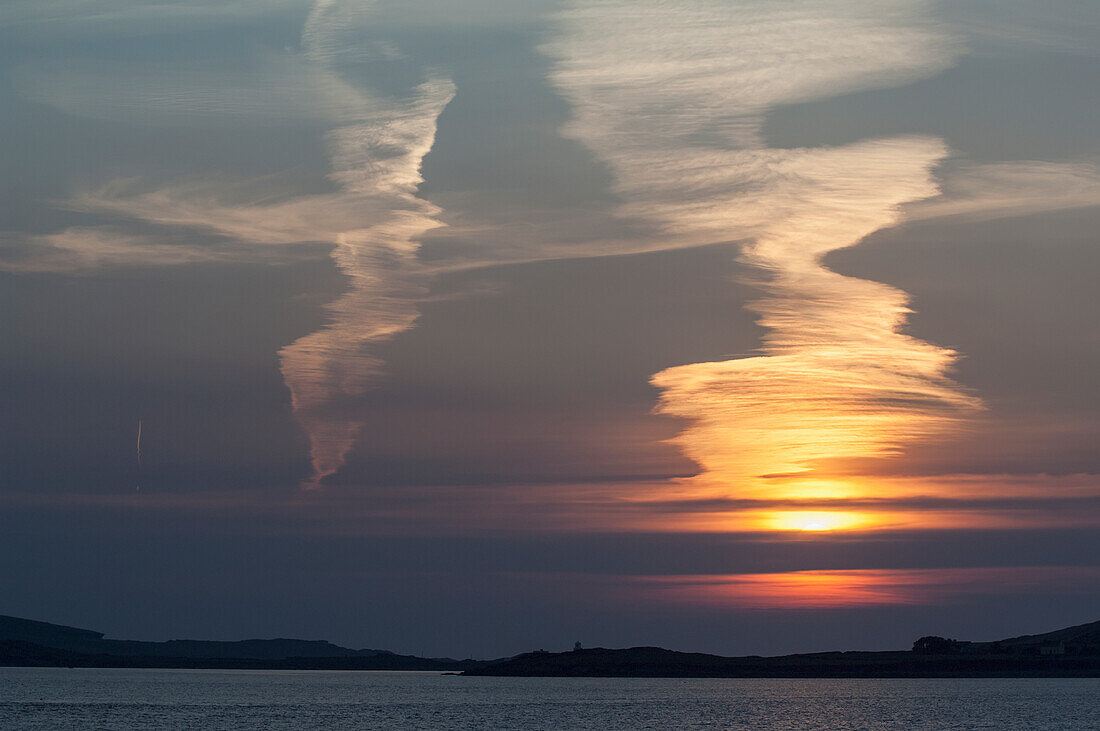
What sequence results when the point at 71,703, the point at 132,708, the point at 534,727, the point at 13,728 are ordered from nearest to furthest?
the point at 13,728 < the point at 534,727 < the point at 132,708 < the point at 71,703

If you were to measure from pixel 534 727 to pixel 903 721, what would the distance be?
50.0m

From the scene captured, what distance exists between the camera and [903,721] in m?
162

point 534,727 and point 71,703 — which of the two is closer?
point 534,727

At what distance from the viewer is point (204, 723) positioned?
14762cm

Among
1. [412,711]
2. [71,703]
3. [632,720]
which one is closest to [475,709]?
[412,711]

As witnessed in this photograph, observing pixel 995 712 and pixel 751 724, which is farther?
pixel 995 712

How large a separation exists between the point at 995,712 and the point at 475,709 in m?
76.2

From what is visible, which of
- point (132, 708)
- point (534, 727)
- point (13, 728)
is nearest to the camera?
point (13, 728)

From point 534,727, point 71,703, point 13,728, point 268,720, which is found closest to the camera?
point 13,728

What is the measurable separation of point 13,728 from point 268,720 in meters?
31.6

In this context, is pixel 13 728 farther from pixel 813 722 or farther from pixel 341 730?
pixel 813 722

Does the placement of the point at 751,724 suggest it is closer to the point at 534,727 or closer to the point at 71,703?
the point at 534,727

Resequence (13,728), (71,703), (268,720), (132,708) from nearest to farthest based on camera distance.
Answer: (13,728)
(268,720)
(132,708)
(71,703)

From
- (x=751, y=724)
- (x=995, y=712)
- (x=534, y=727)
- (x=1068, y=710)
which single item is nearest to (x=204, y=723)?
(x=534, y=727)
